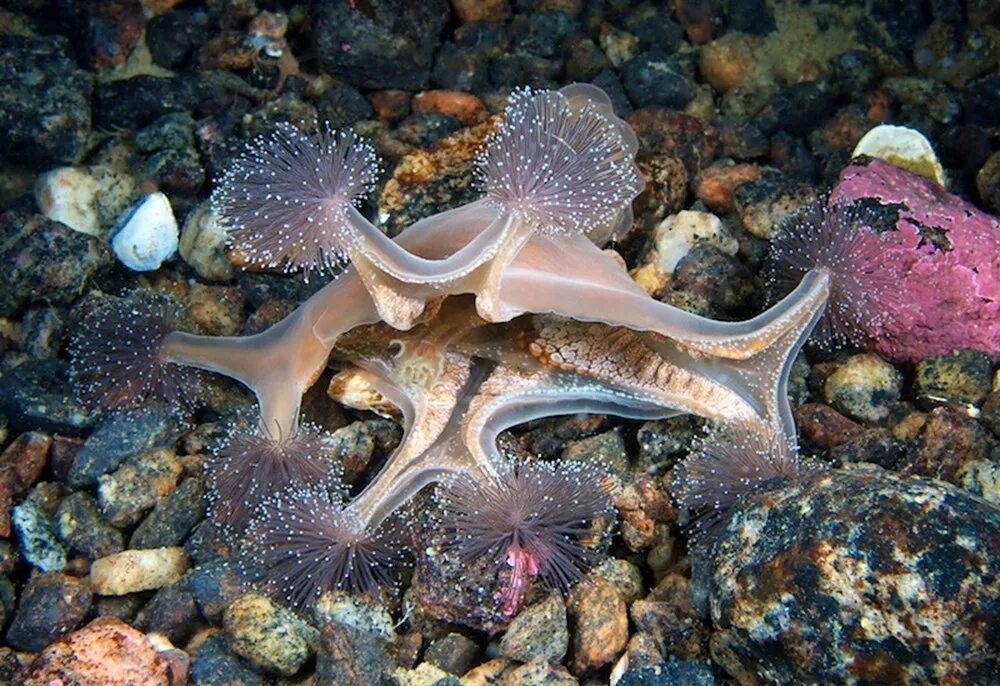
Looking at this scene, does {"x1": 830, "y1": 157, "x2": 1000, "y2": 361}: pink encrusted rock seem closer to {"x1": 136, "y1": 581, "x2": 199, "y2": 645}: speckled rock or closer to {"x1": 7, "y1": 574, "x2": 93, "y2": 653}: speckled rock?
{"x1": 136, "y1": 581, "x2": 199, "y2": 645}: speckled rock

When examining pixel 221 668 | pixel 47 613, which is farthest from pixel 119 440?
pixel 221 668

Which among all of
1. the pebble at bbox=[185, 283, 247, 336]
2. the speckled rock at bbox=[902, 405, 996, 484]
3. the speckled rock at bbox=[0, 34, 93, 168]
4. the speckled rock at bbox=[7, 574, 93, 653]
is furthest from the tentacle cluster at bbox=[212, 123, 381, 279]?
the speckled rock at bbox=[902, 405, 996, 484]

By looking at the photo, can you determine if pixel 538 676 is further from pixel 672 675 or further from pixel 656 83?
pixel 656 83

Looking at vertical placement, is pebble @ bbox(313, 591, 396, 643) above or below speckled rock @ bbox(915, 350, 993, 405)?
below

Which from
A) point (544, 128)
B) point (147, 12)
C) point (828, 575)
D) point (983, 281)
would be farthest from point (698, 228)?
point (147, 12)

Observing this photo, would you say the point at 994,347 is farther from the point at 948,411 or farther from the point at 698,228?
the point at 698,228

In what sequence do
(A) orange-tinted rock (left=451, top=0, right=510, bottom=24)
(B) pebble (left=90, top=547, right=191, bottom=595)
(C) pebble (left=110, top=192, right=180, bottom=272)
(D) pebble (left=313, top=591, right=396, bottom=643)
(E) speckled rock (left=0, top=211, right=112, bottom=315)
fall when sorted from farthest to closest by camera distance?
1. (A) orange-tinted rock (left=451, top=0, right=510, bottom=24)
2. (C) pebble (left=110, top=192, right=180, bottom=272)
3. (E) speckled rock (left=0, top=211, right=112, bottom=315)
4. (B) pebble (left=90, top=547, right=191, bottom=595)
5. (D) pebble (left=313, top=591, right=396, bottom=643)
